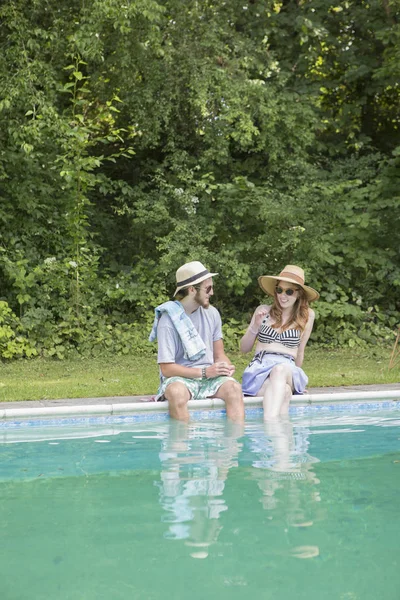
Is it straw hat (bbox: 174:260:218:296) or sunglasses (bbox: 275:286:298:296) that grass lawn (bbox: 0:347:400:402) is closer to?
sunglasses (bbox: 275:286:298:296)

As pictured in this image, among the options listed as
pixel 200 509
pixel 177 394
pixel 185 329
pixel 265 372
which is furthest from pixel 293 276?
pixel 200 509

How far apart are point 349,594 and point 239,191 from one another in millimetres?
8993

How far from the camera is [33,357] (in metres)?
9.97

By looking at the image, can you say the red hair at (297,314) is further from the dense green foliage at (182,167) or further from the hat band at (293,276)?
the dense green foliage at (182,167)

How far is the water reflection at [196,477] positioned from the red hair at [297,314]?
1034mm

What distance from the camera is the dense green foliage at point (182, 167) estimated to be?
405 inches

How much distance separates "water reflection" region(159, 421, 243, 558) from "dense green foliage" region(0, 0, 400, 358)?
4.40 meters

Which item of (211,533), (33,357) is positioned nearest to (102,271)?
(33,357)

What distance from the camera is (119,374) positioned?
8453mm

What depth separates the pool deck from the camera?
5.95m

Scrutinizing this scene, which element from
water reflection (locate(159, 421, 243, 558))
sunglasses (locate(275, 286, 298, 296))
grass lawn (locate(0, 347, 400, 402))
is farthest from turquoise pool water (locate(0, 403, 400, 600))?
grass lawn (locate(0, 347, 400, 402))

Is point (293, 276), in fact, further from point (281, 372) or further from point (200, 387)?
point (200, 387)

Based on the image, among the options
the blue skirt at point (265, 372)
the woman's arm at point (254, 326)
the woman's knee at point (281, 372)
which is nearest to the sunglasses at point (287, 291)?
the woman's arm at point (254, 326)

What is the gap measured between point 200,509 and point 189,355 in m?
2.19
